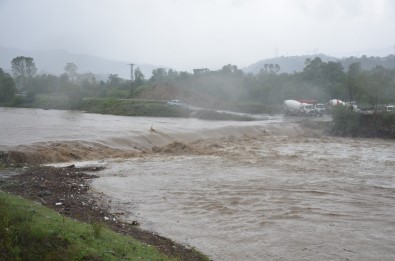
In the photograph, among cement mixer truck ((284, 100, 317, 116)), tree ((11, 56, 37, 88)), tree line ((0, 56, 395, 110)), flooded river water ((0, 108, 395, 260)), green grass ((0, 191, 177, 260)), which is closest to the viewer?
green grass ((0, 191, 177, 260))

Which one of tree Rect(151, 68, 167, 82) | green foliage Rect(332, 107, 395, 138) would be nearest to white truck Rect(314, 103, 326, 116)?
green foliage Rect(332, 107, 395, 138)

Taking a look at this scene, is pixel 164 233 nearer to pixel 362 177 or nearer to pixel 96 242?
pixel 96 242

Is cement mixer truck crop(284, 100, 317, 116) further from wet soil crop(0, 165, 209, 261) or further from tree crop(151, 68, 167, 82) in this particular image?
tree crop(151, 68, 167, 82)

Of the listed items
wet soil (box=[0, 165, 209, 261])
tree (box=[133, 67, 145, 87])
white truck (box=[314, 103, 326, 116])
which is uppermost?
tree (box=[133, 67, 145, 87])

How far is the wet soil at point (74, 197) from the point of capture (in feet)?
27.7

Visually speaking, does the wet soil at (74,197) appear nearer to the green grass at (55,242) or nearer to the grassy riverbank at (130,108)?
the green grass at (55,242)

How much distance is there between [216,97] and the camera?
7144cm

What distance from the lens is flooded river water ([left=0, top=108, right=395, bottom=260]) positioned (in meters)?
8.93

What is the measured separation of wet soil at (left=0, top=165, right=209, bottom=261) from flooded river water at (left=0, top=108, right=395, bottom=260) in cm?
53

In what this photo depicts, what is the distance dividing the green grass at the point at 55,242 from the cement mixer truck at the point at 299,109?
44.4m

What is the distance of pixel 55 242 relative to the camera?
6102 millimetres

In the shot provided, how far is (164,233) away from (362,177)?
1009 centimetres

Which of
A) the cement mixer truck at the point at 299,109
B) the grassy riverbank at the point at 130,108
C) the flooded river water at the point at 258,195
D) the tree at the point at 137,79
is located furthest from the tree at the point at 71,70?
the flooded river water at the point at 258,195

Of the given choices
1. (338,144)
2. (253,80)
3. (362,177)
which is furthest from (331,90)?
(362,177)
